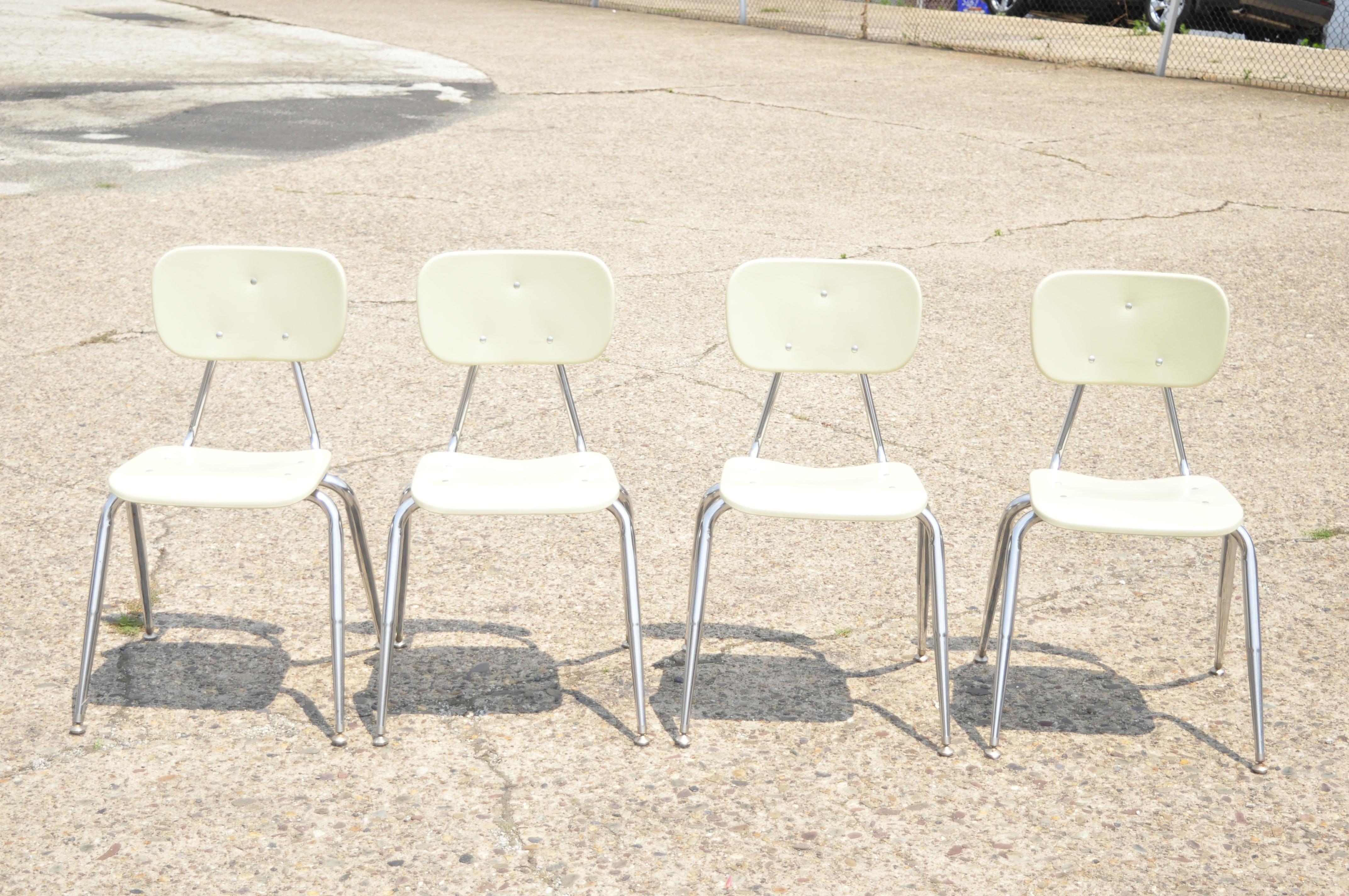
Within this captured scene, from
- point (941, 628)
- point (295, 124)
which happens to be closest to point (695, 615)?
point (941, 628)

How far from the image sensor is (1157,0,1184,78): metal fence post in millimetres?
11516

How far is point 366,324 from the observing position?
5.81 meters

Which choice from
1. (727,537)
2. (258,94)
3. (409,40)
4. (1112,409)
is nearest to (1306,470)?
(1112,409)

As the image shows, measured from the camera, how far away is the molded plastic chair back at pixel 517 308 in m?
3.57

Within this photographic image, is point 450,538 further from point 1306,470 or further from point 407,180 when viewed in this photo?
point 407,180

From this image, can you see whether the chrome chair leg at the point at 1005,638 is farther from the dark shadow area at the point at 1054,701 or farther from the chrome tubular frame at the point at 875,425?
the chrome tubular frame at the point at 875,425

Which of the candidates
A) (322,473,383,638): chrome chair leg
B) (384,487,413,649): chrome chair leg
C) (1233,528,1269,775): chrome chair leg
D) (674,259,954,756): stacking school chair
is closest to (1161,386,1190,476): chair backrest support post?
(1233,528,1269,775): chrome chair leg

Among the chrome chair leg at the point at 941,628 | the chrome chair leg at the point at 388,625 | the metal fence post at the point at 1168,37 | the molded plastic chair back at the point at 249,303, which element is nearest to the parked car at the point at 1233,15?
the metal fence post at the point at 1168,37

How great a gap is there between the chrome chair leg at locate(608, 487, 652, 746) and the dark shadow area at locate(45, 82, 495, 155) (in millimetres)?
6480

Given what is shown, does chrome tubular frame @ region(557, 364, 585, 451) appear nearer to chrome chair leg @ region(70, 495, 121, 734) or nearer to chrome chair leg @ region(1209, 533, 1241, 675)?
chrome chair leg @ region(70, 495, 121, 734)

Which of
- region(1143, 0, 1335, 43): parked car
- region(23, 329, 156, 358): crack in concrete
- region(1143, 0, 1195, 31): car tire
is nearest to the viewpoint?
region(23, 329, 156, 358): crack in concrete

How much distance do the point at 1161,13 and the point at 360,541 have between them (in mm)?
13709

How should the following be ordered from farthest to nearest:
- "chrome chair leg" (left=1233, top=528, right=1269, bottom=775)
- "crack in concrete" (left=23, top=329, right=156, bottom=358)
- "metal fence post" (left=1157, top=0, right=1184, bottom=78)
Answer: "metal fence post" (left=1157, top=0, right=1184, bottom=78) → "crack in concrete" (left=23, top=329, right=156, bottom=358) → "chrome chair leg" (left=1233, top=528, right=1269, bottom=775)

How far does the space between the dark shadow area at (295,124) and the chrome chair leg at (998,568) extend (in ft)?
22.0
